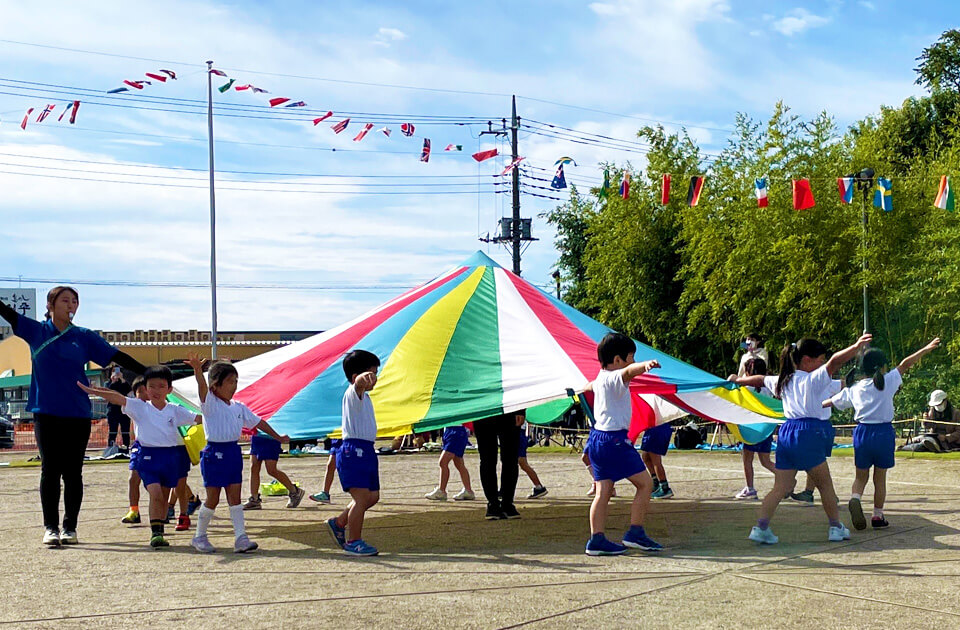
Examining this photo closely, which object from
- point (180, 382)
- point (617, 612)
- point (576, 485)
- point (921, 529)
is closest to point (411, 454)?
point (576, 485)

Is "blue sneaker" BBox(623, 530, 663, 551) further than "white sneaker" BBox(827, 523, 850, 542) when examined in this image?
No

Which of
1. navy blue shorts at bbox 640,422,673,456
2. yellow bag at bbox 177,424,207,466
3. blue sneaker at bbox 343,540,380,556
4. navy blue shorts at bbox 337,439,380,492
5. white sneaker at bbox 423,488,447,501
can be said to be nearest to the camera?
navy blue shorts at bbox 337,439,380,492

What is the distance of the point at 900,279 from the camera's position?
20109 millimetres

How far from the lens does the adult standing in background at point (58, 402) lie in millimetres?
7473

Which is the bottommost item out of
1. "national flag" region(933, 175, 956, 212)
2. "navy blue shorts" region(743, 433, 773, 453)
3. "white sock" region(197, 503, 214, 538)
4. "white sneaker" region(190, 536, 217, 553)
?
"white sneaker" region(190, 536, 217, 553)

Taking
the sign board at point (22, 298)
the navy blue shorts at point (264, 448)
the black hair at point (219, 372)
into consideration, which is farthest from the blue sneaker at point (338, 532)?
the sign board at point (22, 298)

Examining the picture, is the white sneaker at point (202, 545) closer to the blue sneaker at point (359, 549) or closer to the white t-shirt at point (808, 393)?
the blue sneaker at point (359, 549)

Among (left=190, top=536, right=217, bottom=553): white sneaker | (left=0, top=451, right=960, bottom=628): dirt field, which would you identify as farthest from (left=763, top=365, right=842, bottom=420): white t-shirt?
(left=190, top=536, right=217, bottom=553): white sneaker

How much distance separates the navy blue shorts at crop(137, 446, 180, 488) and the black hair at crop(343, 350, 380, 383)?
1747mm

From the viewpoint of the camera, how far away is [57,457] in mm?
7496

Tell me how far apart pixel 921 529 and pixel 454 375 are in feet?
11.9

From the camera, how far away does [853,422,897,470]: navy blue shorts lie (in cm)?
766

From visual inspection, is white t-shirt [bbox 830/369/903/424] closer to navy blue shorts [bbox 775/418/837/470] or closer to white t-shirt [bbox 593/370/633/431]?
navy blue shorts [bbox 775/418/837/470]

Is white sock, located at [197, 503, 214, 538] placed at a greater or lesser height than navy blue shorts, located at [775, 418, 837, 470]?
lesser
